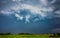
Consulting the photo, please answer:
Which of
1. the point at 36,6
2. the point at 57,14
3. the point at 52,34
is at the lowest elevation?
the point at 52,34

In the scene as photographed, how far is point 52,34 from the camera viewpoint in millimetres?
5523

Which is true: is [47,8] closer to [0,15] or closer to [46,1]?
[46,1]

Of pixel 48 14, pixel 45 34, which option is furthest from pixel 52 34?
pixel 48 14

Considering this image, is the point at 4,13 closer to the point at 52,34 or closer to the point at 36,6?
the point at 36,6

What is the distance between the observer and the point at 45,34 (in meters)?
5.50

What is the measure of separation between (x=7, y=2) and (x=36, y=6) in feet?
3.08

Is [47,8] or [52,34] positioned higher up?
[47,8]

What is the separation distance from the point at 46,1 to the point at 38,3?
0.26 m

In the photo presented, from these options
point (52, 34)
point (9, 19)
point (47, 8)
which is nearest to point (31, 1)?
point (47, 8)

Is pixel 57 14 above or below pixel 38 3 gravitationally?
below

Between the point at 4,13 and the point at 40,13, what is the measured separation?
116 centimetres

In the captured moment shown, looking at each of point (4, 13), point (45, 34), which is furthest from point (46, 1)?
point (4, 13)

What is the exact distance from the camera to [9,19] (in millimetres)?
5488

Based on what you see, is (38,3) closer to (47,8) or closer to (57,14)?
(47,8)
